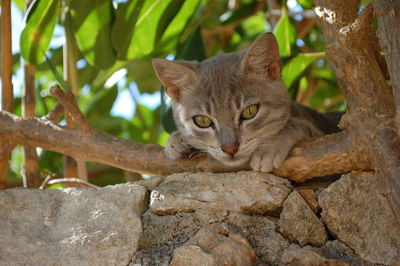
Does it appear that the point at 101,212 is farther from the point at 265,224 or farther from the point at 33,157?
the point at 33,157

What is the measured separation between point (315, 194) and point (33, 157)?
4.98ft

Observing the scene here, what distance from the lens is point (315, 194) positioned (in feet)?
6.46

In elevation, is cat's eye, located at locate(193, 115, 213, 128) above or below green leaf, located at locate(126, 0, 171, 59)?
below

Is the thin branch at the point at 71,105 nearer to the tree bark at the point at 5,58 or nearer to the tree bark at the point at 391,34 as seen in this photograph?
the tree bark at the point at 5,58

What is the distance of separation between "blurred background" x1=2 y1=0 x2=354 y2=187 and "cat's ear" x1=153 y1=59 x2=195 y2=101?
0.26m

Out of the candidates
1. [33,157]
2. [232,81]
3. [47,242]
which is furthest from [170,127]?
[47,242]

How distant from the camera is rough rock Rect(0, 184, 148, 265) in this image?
1.80 metres

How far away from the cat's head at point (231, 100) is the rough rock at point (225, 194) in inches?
5.7

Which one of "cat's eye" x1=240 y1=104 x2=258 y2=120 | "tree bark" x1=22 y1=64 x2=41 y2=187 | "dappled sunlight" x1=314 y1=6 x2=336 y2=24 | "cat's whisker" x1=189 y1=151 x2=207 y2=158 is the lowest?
"tree bark" x1=22 y1=64 x2=41 y2=187

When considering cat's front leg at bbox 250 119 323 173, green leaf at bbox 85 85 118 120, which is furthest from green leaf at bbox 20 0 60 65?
cat's front leg at bbox 250 119 323 173

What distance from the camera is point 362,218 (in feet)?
6.03

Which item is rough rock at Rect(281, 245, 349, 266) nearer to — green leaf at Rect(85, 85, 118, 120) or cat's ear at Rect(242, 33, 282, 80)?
cat's ear at Rect(242, 33, 282, 80)

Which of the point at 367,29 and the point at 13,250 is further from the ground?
the point at 367,29

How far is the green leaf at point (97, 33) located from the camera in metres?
2.83
